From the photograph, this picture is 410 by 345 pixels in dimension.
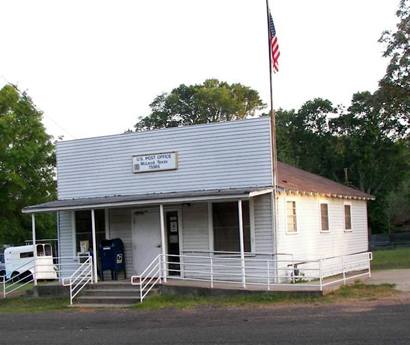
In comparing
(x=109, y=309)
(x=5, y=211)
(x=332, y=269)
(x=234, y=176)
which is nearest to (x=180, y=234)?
(x=234, y=176)

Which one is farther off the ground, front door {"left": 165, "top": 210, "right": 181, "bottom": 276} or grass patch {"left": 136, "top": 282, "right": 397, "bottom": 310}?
front door {"left": 165, "top": 210, "right": 181, "bottom": 276}

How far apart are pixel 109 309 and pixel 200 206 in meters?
4.49

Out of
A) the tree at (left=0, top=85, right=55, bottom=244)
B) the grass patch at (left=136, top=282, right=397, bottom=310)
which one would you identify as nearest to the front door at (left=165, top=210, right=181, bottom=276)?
the grass patch at (left=136, top=282, right=397, bottom=310)

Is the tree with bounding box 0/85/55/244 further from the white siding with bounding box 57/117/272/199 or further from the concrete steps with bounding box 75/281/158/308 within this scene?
the concrete steps with bounding box 75/281/158/308

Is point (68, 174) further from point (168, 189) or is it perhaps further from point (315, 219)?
point (315, 219)

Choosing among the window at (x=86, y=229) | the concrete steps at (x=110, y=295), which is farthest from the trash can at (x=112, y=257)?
the concrete steps at (x=110, y=295)

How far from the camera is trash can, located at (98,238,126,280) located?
64.8 feet

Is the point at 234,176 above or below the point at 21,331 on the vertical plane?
above

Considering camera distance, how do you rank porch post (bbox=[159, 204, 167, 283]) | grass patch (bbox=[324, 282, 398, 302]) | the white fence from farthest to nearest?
porch post (bbox=[159, 204, 167, 283]), the white fence, grass patch (bbox=[324, 282, 398, 302])

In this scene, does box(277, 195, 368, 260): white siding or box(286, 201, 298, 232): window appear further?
box(286, 201, 298, 232): window

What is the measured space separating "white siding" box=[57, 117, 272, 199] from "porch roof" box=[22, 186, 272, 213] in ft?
1.49

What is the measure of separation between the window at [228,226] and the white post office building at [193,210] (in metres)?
0.03

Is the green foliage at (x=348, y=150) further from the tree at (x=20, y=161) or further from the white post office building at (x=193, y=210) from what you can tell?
the white post office building at (x=193, y=210)

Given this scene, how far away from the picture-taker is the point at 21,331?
1318 centimetres
